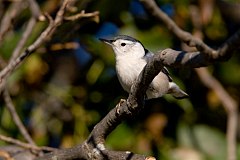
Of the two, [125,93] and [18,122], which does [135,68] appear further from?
[125,93]

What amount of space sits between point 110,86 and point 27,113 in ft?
1.19

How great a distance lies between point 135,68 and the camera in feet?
6.43

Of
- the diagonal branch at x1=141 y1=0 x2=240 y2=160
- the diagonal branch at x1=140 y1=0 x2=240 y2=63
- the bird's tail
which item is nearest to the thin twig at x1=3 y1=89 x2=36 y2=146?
the bird's tail

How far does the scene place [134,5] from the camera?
104 inches

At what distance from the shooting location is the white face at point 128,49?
209cm

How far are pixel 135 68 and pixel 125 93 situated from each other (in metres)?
0.56

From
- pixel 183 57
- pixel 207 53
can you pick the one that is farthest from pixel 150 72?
pixel 207 53

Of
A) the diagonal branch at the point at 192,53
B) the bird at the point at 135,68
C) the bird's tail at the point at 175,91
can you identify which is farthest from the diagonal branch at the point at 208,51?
the bird's tail at the point at 175,91

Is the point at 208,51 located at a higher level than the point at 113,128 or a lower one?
higher

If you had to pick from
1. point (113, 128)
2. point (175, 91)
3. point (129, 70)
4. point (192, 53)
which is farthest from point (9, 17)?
point (192, 53)

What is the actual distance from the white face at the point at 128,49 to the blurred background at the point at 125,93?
0.28m

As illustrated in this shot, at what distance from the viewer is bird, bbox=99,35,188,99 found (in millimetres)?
1934

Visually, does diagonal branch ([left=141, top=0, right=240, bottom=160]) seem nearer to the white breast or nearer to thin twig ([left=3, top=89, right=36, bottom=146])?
the white breast

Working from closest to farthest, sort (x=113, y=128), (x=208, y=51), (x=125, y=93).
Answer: (x=208, y=51)
(x=113, y=128)
(x=125, y=93)
